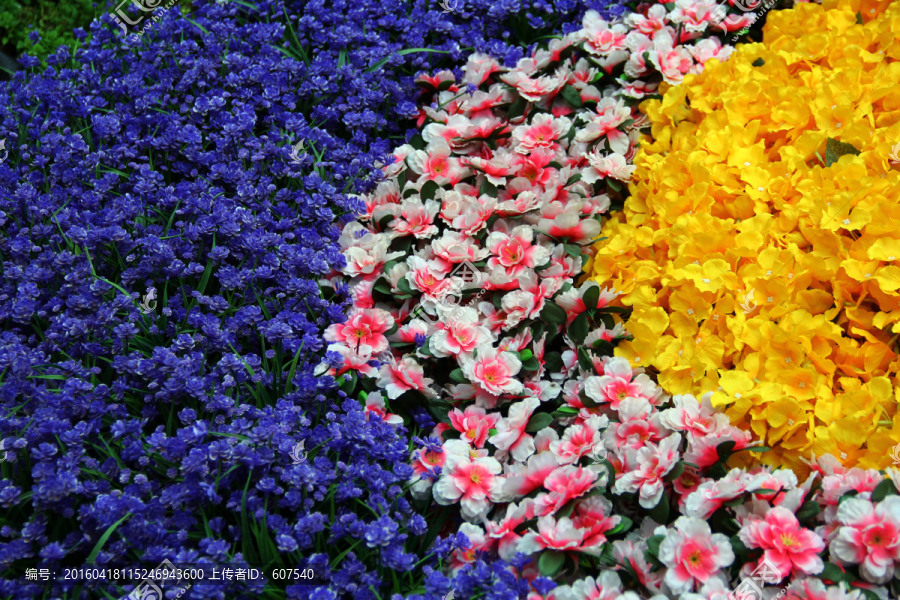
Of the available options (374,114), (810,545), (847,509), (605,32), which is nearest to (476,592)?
(810,545)

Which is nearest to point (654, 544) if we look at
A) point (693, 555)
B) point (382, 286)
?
point (693, 555)

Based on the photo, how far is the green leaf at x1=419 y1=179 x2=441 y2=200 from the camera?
2.65m

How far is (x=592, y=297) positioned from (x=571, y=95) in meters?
1.02

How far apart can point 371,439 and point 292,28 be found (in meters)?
1.93

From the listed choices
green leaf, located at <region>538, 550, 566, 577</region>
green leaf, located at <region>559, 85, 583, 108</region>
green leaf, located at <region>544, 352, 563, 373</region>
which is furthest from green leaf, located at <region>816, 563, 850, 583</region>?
green leaf, located at <region>559, 85, 583, 108</region>

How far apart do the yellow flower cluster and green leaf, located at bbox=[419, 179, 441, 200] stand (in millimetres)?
602

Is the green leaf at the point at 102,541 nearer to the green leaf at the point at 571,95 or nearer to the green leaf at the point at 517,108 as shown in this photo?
the green leaf at the point at 517,108

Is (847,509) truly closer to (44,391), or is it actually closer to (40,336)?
(44,391)

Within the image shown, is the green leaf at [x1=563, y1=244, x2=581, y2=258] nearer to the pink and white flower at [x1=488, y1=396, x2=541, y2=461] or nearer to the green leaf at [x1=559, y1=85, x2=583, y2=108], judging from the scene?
the pink and white flower at [x1=488, y1=396, x2=541, y2=461]

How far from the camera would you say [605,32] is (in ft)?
10.0

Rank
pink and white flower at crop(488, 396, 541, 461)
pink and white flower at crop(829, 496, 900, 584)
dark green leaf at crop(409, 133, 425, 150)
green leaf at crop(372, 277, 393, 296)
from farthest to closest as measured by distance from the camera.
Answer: dark green leaf at crop(409, 133, 425, 150) < green leaf at crop(372, 277, 393, 296) < pink and white flower at crop(488, 396, 541, 461) < pink and white flower at crop(829, 496, 900, 584)

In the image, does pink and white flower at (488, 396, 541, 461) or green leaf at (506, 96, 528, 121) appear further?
green leaf at (506, 96, 528, 121)

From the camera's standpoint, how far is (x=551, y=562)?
1.75 m

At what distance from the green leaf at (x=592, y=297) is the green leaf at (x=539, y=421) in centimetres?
36
